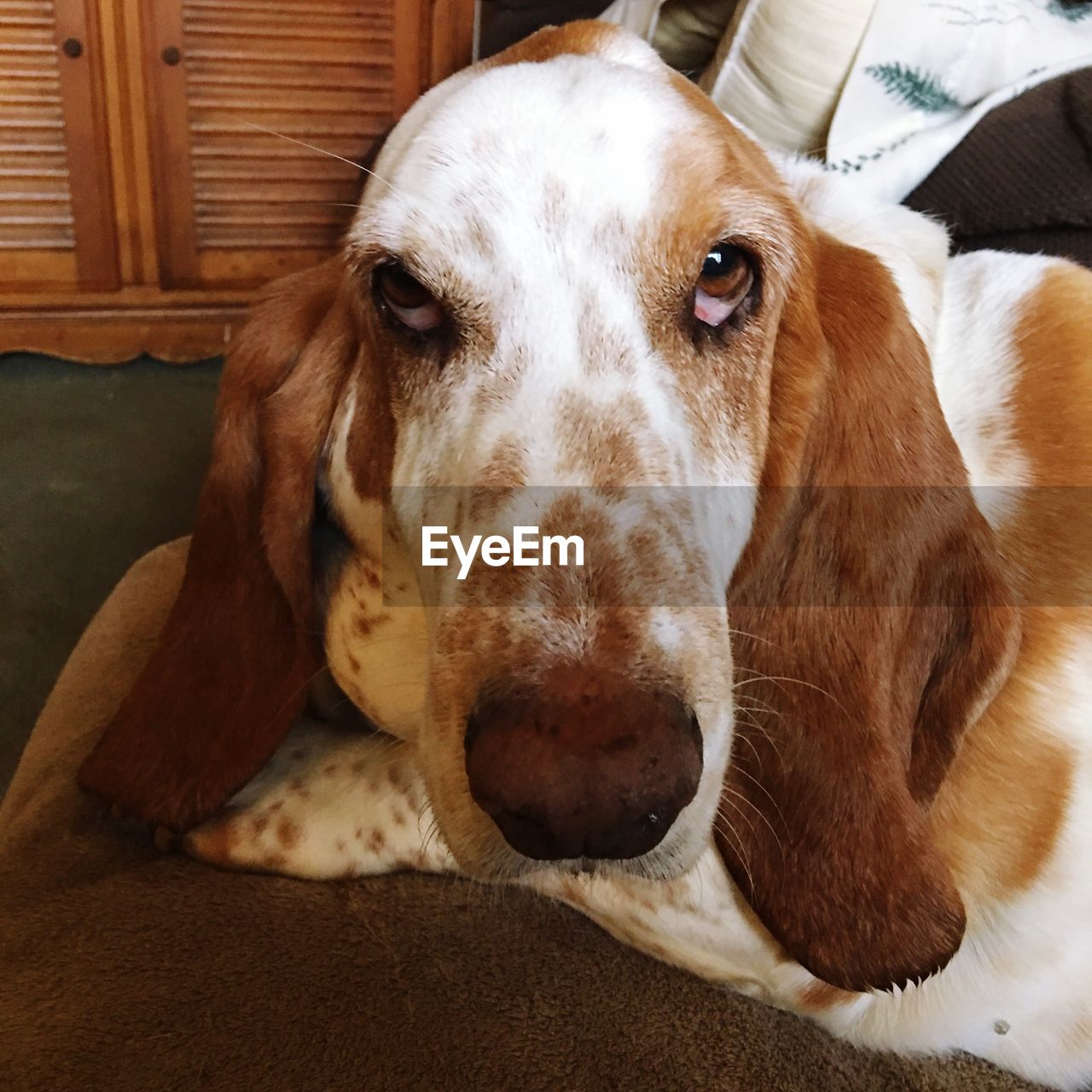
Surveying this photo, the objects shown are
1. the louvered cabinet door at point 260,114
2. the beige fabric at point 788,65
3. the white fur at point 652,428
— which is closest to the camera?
the white fur at point 652,428

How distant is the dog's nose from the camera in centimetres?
69

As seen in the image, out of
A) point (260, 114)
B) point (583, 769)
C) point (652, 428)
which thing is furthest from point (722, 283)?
point (260, 114)

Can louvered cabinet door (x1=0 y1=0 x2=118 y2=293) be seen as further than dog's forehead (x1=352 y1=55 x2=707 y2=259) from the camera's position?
Yes

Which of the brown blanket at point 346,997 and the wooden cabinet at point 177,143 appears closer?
the brown blanket at point 346,997

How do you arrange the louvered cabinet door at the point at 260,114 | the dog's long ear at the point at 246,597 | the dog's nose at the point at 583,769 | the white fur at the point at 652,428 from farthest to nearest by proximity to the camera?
the louvered cabinet door at the point at 260,114
the dog's long ear at the point at 246,597
the white fur at the point at 652,428
the dog's nose at the point at 583,769

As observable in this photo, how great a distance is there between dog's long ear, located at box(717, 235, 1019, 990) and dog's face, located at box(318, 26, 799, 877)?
7cm

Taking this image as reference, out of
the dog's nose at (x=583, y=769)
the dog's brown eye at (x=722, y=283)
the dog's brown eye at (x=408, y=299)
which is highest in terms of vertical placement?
the dog's brown eye at (x=722, y=283)

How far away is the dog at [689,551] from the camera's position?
2.96ft

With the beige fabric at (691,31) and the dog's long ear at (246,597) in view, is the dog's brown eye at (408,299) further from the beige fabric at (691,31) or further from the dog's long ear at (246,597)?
the beige fabric at (691,31)

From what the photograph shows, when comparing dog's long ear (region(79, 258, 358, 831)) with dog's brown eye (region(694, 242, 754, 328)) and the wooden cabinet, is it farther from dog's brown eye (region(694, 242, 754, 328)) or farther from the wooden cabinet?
the wooden cabinet

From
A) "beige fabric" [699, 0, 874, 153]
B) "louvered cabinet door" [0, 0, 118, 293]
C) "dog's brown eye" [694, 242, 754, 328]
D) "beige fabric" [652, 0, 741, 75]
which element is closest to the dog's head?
"dog's brown eye" [694, 242, 754, 328]

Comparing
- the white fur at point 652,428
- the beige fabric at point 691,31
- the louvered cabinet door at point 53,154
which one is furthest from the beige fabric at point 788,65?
the louvered cabinet door at point 53,154

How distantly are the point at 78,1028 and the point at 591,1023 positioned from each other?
1.63 feet

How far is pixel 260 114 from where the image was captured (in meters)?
3.37
